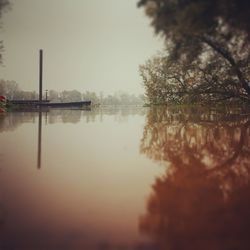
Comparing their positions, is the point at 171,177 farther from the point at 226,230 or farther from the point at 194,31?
the point at 194,31

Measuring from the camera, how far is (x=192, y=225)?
8.20 ft

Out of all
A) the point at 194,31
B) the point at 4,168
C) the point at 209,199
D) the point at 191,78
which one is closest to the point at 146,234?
the point at 209,199

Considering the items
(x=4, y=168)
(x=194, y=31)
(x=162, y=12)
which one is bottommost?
(x=4, y=168)

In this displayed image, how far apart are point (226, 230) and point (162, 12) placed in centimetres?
550

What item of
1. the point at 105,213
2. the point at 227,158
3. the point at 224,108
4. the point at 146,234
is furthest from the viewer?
the point at 224,108

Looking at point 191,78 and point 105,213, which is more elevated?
point 191,78

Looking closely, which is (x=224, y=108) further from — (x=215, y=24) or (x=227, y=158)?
(x=227, y=158)

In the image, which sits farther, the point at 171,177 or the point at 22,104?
the point at 22,104

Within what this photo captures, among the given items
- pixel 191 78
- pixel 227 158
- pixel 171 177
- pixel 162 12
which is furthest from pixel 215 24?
pixel 191 78

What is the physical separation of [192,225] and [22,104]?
1591 inches

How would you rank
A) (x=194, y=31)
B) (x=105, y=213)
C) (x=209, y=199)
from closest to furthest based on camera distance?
1. (x=105, y=213)
2. (x=209, y=199)
3. (x=194, y=31)

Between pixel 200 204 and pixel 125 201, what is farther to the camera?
pixel 125 201

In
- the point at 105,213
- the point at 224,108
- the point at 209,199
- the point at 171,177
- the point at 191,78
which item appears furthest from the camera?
the point at 224,108

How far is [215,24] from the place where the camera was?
6.76m
